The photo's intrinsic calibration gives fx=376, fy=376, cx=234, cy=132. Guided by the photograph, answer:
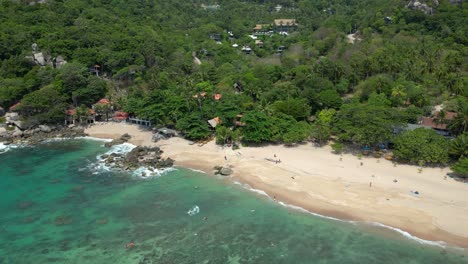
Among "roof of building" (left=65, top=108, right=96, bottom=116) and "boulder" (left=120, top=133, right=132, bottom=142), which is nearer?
"boulder" (left=120, top=133, right=132, bottom=142)

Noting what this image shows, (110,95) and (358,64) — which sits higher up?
(358,64)

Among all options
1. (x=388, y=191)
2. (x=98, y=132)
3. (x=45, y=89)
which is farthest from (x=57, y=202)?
(x=388, y=191)

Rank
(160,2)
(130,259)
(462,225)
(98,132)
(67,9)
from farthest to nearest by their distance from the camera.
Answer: (160,2) < (67,9) < (98,132) < (462,225) < (130,259)

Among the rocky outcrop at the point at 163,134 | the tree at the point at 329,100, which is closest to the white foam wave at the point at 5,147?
the rocky outcrop at the point at 163,134

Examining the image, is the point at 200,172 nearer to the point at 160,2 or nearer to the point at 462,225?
the point at 462,225

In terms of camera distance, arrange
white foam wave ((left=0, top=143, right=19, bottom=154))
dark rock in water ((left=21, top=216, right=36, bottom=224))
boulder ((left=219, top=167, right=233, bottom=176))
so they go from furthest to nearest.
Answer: white foam wave ((left=0, top=143, right=19, bottom=154))
boulder ((left=219, top=167, right=233, bottom=176))
dark rock in water ((left=21, top=216, right=36, bottom=224))

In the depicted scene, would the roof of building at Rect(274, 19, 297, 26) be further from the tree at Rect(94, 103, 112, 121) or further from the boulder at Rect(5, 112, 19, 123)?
the boulder at Rect(5, 112, 19, 123)

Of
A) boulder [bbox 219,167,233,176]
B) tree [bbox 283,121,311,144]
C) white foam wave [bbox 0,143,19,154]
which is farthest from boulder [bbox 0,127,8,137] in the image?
tree [bbox 283,121,311,144]
